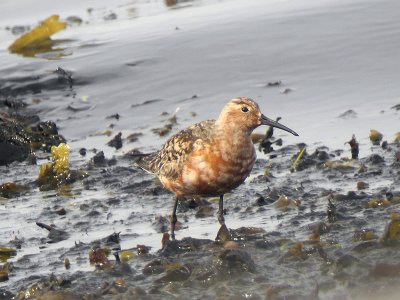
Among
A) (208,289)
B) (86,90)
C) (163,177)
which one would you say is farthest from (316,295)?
(86,90)

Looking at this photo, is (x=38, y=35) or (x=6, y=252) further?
(x=38, y=35)

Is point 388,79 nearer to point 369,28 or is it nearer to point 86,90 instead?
point 369,28

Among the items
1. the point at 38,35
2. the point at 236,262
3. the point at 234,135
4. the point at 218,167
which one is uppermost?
the point at 38,35

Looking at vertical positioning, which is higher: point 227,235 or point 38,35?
point 38,35

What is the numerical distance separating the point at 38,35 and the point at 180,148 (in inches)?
293

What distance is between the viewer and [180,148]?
8406mm

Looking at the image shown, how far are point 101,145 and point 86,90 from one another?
2.19m

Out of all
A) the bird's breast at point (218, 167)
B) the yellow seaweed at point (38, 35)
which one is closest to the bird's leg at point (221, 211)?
the bird's breast at point (218, 167)

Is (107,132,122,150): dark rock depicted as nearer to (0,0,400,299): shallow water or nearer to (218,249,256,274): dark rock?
(0,0,400,299): shallow water

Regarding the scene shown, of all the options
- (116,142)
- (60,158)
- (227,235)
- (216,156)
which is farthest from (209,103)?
(227,235)

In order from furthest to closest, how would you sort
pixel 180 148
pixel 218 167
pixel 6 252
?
pixel 180 148 → pixel 218 167 → pixel 6 252

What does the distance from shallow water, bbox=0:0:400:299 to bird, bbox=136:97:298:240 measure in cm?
36

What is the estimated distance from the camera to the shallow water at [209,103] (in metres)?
7.46

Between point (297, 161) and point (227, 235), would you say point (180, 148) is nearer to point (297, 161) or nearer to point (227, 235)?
point (227, 235)
